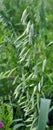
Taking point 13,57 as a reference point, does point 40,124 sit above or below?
below

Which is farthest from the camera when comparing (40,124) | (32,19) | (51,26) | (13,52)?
(51,26)

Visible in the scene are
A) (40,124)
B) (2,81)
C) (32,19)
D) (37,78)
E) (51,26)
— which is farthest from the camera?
(51,26)

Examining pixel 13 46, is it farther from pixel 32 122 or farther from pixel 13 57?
pixel 32 122

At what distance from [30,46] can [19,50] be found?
0.19 metres

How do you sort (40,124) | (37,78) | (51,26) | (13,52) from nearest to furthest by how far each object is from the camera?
1. (40,124)
2. (37,78)
3. (13,52)
4. (51,26)

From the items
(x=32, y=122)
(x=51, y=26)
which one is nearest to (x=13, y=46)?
(x=32, y=122)

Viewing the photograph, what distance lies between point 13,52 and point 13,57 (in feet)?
0.15

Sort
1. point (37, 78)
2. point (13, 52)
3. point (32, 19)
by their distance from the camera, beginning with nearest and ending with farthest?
point (32, 19)
point (37, 78)
point (13, 52)

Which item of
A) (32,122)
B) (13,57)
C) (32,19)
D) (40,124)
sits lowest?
(32,122)

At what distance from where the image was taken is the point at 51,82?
2199 millimetres

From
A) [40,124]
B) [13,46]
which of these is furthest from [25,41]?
[40,124]

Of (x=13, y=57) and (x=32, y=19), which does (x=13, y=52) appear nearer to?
(x=13, y=57)

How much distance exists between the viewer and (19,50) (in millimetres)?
2270

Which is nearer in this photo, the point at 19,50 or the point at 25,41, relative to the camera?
the point at 25,41
